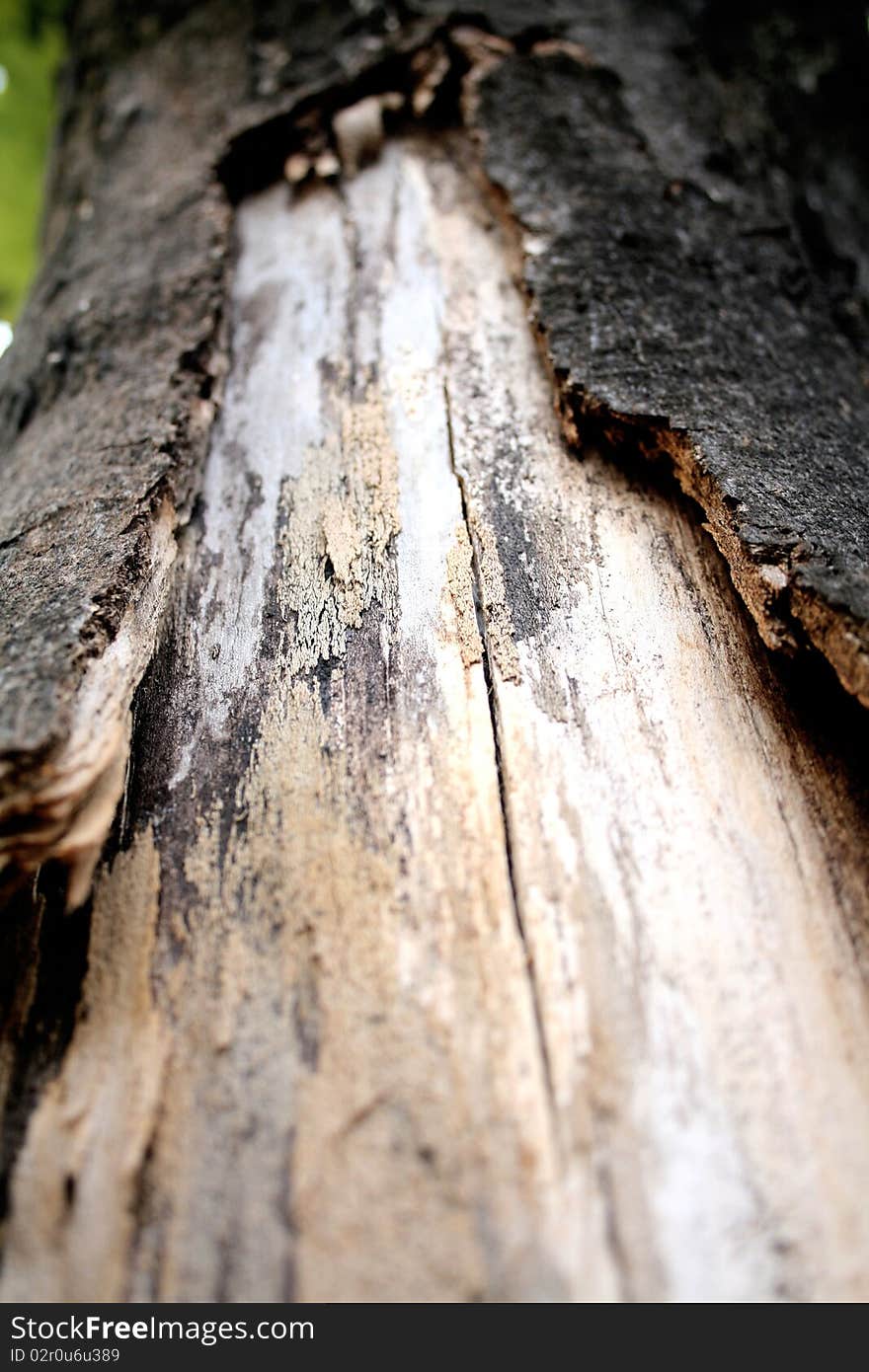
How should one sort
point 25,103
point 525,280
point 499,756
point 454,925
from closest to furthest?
point 454,925, point 499,756, point 525,280, point 25,103

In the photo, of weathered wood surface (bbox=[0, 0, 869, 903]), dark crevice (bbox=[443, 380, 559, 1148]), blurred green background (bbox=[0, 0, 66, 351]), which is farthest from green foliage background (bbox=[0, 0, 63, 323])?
dark crevice (bbox=[443, 380, 559, 1148])

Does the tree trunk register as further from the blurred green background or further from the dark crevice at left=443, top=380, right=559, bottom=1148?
the blurred green background

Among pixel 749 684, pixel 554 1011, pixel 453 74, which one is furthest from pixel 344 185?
pixel 554 1011

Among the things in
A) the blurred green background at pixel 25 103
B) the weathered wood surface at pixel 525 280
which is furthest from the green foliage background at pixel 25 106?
the weathered wood surface at pixel 525 280

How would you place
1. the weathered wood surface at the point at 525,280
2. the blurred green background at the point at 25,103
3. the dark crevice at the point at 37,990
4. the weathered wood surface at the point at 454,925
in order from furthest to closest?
the blurred green background at the point at 25,103, the weathered wood surface at the point at 525,280, the dark crevice at the point at 37,990, the weathered wood surface at the point at 454,925

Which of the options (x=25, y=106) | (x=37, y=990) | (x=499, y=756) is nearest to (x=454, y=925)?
(x=499, y=756)

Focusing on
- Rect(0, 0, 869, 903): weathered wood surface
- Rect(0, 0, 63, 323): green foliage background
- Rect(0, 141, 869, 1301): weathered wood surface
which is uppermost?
Rect(0, 0, 63, 323): green foliage background

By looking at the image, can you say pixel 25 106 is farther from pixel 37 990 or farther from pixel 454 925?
pixel 454 925

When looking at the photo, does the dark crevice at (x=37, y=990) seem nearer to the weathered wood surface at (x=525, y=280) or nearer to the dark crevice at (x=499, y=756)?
the weathered wood surface at (x=525, y=280)
